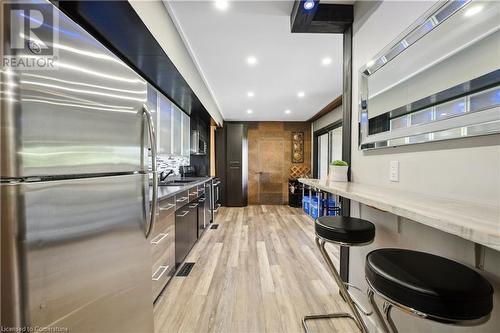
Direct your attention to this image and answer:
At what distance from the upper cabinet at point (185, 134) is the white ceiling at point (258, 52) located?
0.75m

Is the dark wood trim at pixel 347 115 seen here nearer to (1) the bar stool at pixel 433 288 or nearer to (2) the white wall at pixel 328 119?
(1) the bar stool at pixel 433 288

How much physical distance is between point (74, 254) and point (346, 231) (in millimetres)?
1311

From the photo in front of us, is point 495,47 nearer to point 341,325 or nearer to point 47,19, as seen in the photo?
point 47,19

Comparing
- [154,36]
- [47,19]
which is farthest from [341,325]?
[154,36]

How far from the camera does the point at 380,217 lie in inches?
56.5

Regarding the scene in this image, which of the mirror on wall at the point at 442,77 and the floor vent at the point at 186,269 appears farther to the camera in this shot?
the floor vent at the point at 186,269

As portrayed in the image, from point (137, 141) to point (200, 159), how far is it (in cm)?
396

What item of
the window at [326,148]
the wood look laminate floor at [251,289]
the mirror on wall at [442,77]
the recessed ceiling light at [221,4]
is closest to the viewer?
the mirror on wall at [442,77]

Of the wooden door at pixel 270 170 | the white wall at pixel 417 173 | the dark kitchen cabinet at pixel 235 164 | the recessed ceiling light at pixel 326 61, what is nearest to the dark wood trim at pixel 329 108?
the wooden door at pixel 270 170

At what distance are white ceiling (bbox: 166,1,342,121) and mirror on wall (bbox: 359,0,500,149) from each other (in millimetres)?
1101

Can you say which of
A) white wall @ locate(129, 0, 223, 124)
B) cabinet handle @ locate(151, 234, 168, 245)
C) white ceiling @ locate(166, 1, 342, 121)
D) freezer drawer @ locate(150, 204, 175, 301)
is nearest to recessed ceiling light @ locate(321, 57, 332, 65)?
white ceiling @ locate(166, 1, 342, 121)

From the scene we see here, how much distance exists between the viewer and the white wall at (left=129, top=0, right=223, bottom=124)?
1457mm

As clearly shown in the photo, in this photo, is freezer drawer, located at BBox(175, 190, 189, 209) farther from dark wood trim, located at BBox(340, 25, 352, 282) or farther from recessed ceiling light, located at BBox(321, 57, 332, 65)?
recessed ceiling light, located at BBox(321, 57, 332, 65)

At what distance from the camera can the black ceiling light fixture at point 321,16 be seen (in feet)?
5.59
